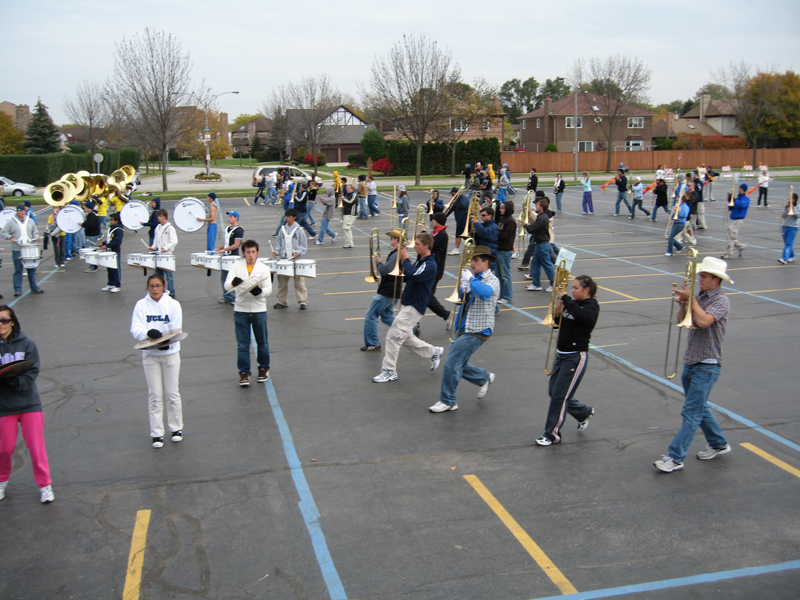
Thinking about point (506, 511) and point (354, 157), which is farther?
point (354, 157)

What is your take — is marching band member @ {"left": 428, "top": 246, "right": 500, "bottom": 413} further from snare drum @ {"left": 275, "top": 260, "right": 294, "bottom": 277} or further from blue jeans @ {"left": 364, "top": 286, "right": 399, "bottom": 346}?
snare drum @ {"left": 275, "top": 260, "right": 294, "bottom": 277}

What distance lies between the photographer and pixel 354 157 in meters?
72.2

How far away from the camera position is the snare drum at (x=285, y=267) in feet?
38.9

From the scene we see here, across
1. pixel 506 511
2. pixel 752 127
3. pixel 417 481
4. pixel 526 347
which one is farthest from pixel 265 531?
pixel 752 127

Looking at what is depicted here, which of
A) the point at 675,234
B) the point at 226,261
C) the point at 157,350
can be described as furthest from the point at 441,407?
the point at 675,234

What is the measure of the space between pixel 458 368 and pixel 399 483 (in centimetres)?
180

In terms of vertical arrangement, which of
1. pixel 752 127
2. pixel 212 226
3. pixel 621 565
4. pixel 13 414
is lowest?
pixel 621 565

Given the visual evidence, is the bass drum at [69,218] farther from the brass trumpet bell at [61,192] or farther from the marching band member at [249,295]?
the marching band member at [249,295]

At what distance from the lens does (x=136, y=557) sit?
4902 millimetres

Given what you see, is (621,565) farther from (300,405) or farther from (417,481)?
(300,405)

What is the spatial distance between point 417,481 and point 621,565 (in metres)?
1.95

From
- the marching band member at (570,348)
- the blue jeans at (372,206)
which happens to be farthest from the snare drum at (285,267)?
the blue jeans at (372,206)

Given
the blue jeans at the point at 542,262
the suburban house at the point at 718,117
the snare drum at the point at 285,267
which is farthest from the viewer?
the suburban house at the point at 718,117

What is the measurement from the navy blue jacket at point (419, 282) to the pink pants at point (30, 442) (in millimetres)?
4284
